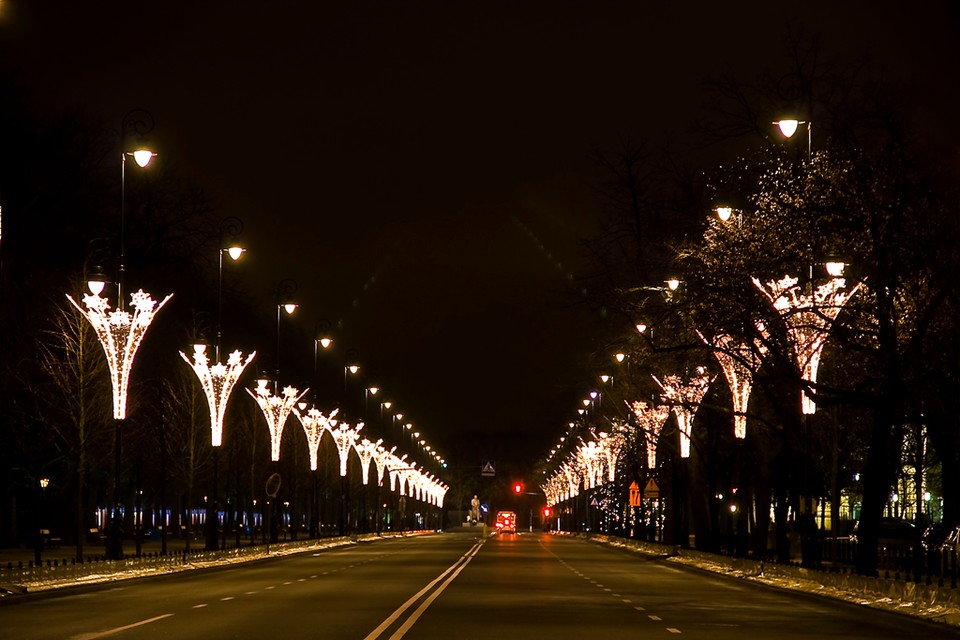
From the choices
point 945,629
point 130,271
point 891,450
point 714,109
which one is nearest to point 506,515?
point 130,271

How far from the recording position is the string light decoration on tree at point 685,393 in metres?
53.3

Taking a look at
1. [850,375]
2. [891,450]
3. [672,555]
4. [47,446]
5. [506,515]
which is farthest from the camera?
[506,515]

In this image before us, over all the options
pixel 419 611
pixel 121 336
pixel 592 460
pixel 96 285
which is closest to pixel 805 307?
pixel 419 611

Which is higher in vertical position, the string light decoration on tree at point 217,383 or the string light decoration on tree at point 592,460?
the string light decoration on tree at point 217,383

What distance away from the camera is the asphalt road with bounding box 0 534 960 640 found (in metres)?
22.3

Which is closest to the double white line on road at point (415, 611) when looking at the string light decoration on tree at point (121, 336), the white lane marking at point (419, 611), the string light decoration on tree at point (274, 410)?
the white lane marking at point (419, 611)

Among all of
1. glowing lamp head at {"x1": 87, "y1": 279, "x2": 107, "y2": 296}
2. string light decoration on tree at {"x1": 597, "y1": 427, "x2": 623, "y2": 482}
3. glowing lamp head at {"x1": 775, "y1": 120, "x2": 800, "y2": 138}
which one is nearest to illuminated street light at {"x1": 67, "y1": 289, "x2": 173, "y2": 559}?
glowing lamp head at {"x1": 87, "y1": 279, "x2": 107, "y2": 296}

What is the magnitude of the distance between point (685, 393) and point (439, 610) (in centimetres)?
3109

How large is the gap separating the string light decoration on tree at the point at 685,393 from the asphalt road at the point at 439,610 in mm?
9148

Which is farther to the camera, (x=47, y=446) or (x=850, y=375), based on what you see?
(x=47, y=446)

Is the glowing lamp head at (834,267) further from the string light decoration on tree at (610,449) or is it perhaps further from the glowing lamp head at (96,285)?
the string light decoration on tree at (610,449)

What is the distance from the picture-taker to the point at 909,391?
35906 millimetres

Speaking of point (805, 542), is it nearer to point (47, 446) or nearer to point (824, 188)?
point (824, 188)

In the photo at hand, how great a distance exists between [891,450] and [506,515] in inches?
5139
